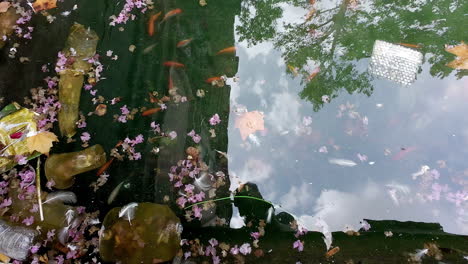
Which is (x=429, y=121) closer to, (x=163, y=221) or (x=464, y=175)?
(x=464, y=175)

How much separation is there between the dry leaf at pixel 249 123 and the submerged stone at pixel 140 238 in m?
1.09

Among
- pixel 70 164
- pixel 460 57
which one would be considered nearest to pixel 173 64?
pixel 70 164

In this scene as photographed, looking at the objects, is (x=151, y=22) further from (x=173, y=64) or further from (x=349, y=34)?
(x=349, y=34)

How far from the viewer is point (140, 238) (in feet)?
9.62

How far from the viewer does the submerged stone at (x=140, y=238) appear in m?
2.91

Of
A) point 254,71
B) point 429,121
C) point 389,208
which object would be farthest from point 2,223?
point 429,121

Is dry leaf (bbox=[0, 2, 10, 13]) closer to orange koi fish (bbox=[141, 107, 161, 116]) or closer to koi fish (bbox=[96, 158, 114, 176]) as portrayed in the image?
orange koi fish (bbox=[141, 107, 161, 116])

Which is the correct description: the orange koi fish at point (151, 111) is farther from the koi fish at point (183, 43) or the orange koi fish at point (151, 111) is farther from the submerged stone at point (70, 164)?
the koi fish at point (183, 43)

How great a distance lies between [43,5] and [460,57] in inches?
187

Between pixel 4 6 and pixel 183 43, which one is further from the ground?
pixel 4 6

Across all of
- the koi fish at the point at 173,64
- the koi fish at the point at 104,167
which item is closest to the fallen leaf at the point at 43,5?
the koi fish at the point at 173,64

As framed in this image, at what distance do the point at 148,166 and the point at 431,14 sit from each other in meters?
3.44

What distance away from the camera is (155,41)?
149 inches

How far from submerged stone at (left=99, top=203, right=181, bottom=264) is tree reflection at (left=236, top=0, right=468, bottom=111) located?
1888mm
